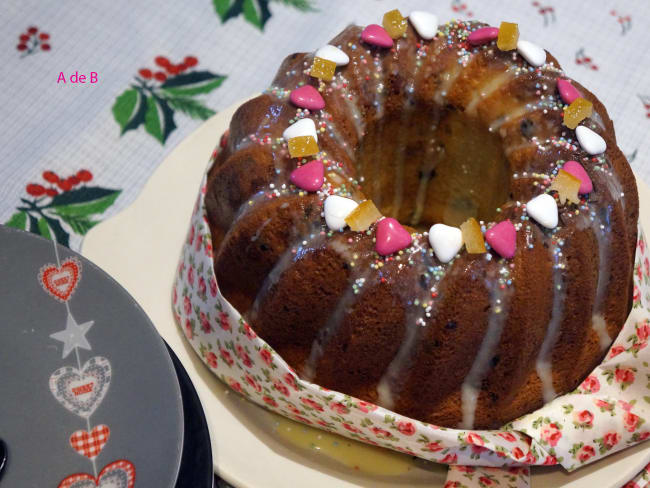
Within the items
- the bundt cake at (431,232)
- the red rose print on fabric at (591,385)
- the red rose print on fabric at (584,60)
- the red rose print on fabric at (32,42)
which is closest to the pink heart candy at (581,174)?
the bundt cake at (431,232)

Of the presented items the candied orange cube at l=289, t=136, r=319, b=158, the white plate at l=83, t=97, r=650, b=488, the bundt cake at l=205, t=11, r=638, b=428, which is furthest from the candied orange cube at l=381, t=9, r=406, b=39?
the white plate at l=83, t=97, r=650, b=488

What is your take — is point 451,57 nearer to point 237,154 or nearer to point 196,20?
point 237,154

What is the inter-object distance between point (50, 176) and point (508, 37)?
3.55 ft

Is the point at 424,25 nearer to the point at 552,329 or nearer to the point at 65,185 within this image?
the point at 552,329

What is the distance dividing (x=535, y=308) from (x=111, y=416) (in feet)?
2.25

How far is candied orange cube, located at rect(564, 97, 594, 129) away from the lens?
1.54 meters

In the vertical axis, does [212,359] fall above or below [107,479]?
below

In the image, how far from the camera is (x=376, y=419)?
1440mm

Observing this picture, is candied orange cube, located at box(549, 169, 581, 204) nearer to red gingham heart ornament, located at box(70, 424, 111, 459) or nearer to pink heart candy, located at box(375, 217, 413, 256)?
pink heart candy, located at box(375, 217, 413, 256)

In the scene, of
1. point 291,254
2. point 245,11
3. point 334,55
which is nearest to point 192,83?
point 245,11

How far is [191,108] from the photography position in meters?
2.20

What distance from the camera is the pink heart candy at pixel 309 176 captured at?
1456 millimetres

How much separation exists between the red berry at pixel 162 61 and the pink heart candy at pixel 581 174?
3.80 ft

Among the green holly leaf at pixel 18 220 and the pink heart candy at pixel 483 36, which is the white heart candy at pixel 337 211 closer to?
the pink heart candy at pixel 483 36
